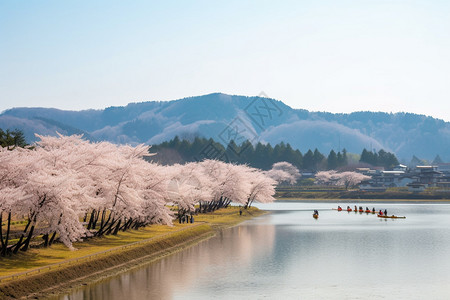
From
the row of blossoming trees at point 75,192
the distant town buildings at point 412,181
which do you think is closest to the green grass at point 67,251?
the row of blossoming trees at point 75,192

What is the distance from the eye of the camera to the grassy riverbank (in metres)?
26.9

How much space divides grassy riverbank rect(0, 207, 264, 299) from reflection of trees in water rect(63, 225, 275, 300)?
3.96 ft

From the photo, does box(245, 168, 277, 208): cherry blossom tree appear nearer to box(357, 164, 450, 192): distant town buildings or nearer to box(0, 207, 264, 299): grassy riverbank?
box(0, 207, 264, 299): grassy riverbank

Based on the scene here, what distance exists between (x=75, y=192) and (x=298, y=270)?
49.6 ft

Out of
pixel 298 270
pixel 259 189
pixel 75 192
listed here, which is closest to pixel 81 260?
pixel 75 192

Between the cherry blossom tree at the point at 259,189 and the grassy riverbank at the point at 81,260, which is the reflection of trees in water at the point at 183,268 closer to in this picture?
the grassy riverbank at the point at 81,260

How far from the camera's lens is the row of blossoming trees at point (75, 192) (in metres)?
30.7

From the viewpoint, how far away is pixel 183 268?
121 feet

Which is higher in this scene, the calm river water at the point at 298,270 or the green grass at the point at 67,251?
the green grass at the point at 67,251

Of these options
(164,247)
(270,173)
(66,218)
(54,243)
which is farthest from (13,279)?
(270,173)

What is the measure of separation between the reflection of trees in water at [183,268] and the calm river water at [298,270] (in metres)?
0.05

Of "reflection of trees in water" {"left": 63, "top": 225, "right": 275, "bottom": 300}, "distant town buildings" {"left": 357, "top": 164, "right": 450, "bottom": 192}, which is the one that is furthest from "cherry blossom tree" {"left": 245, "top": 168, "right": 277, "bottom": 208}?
"distant town buildings" {"left": 357, "top": 164, "right": 450, "bottom": 192}

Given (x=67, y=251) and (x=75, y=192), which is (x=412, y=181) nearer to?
(x=67, y=251)

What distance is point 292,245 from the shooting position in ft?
161
